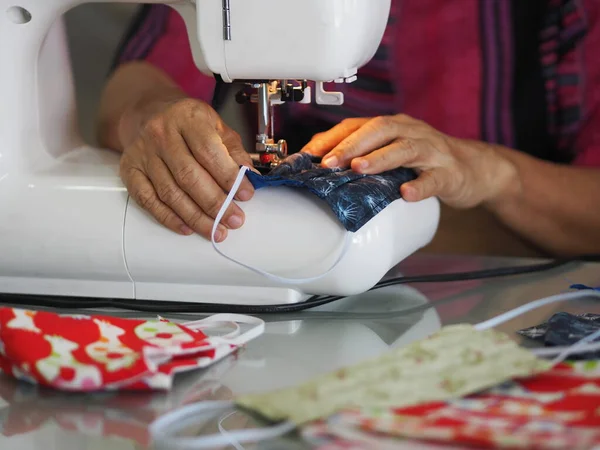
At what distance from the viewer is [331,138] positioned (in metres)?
1.21

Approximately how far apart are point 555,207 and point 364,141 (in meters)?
0.49

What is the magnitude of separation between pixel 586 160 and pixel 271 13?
826 millimetres

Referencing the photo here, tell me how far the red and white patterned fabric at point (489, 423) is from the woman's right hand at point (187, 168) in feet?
1.35

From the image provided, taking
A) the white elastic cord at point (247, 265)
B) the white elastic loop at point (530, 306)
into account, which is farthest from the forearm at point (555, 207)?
the white elastic cord at point (247, 265)

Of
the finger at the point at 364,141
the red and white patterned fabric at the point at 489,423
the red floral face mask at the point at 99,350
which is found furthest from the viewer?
the finger at the point at 364,141

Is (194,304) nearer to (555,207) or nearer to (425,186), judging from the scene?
(425,186)

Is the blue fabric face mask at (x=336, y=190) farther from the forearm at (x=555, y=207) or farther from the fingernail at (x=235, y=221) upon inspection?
the forearm at (x=555, y=207)

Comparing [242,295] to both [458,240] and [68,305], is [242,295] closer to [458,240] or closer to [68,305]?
[68,305]

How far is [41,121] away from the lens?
123 centimetres

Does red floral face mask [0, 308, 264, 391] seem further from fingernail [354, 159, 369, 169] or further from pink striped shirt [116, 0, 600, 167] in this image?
pink striped shirt [116, 0, 600, 167]

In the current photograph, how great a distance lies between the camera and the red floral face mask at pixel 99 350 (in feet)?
2.62

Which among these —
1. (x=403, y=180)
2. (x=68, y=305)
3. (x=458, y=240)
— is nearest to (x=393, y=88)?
(x=458, y=240)

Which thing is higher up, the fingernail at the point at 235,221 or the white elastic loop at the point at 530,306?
the fingernail at the point at 235,221

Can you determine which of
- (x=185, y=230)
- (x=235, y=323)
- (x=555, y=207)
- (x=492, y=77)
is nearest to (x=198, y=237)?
(x=185, y=230)
